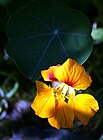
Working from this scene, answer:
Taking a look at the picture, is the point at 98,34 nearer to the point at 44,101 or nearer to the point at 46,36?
the point at 46,36

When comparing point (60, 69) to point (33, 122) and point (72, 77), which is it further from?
point (33, 122)

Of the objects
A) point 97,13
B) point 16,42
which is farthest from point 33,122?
point 97,13

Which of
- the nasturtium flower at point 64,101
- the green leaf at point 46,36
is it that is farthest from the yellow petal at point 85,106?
the green leaf at point 46,36

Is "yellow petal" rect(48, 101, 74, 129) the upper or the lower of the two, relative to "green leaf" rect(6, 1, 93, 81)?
lower

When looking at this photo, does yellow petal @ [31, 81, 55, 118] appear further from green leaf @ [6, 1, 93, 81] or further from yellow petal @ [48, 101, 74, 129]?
green leaf @ [6, 1, 93, 81]

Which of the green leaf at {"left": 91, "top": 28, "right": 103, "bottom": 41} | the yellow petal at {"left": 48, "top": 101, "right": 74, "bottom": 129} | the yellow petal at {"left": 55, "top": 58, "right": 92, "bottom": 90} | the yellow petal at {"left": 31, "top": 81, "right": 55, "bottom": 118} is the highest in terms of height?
the yellow petal at {"left": 55, "top": 58, "right": 92, "bottom": 90}

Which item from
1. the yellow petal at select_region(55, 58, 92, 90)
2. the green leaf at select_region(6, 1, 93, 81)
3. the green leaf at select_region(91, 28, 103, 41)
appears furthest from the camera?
the green leaf at select_region(91, 28, 103, 41)

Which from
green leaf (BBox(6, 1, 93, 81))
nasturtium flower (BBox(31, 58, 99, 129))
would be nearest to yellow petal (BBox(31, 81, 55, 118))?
nasturtium flower (BBox(31, 58, 99, 129))
